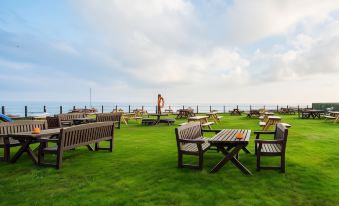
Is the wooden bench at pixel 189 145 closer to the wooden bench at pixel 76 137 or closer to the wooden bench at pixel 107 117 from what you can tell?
the wooden bench at pixel 76 137

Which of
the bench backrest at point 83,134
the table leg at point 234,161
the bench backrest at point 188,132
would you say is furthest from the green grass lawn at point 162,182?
the bench backrest at point 188,132

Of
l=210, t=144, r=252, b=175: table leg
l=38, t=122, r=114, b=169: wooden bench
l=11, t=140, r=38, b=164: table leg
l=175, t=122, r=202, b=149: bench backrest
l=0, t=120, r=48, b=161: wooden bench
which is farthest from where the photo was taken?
l=0, t=120, r=48, b=161: wooden bench

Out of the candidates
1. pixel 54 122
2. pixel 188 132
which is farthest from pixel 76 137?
pixel 54 122

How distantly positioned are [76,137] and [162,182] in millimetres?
2747

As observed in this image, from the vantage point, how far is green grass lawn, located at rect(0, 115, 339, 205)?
157 inches

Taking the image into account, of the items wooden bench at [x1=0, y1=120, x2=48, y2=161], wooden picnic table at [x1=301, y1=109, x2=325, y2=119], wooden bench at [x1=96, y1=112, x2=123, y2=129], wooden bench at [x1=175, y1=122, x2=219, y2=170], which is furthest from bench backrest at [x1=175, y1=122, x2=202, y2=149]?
wooden picnic table at [x1=301, y1=109, x2=325, y2=119]

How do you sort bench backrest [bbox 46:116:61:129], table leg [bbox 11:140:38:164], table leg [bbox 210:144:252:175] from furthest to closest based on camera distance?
bench backrest [bbox 46:116:61:129] < table leg [bbox 11:140:38:164] < table leg [bbox 210:144:252:175]

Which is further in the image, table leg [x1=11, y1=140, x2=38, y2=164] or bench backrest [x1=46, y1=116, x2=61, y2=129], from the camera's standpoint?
bench backrest [x1=46, y1=116, x2=61, y2=129]

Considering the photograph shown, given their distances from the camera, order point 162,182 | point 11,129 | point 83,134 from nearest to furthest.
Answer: point 162,182
point 83,134
point 11,129

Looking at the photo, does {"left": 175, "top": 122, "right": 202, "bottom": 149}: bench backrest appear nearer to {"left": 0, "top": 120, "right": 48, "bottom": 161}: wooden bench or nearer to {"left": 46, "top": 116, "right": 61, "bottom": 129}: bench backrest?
{"left": 0, "top": 120, "right": 48, "bottom": 161}: wooden bench

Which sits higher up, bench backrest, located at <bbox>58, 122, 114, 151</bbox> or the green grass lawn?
bench backrest, located at <bbox>58, 122, 114, 151</bbox>

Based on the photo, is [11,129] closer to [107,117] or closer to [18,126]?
[18,126]

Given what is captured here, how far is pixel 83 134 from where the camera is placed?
264 inches

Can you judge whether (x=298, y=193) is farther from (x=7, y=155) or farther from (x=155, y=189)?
(x=7, y=155)
